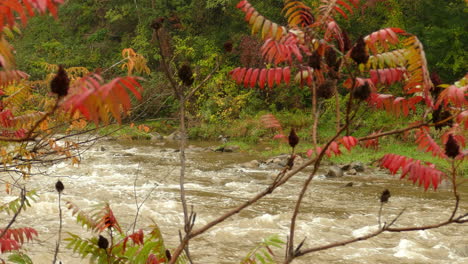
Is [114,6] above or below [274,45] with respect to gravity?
above

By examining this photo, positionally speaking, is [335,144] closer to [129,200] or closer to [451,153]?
[451,153]

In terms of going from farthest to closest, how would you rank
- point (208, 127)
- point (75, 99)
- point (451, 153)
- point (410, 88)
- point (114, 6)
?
1. point (114, 6)
2. point (208, 127)
3. point (410, 88)
4. point (451, 153)
5. point (75, 99)

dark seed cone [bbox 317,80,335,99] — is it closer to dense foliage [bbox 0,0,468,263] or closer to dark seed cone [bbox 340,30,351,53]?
dense foliage [bbox 0,0,468,263]

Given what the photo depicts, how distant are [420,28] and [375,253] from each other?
576 inches

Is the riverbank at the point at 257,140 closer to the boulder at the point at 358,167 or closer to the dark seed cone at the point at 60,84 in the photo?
the boulder at the point at 358,167

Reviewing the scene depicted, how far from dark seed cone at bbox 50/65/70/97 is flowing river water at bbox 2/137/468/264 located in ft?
10.8

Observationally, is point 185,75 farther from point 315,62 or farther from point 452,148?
point 452,148

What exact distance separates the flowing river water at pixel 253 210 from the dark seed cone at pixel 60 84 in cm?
331

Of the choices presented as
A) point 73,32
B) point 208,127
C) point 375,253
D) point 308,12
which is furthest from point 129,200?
point 73,32

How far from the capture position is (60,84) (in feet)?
4.54

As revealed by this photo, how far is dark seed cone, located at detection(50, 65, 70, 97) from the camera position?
137cm

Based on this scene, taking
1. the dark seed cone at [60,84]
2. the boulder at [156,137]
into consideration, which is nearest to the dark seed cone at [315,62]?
the dark seed cone at [60,84]

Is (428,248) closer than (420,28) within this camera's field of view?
Yes

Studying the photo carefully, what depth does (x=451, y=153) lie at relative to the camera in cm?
184
